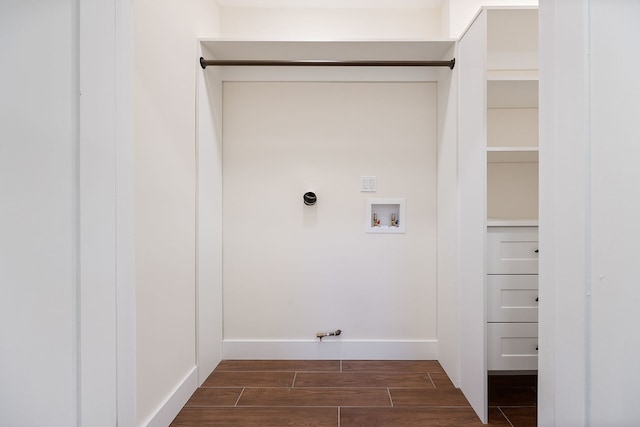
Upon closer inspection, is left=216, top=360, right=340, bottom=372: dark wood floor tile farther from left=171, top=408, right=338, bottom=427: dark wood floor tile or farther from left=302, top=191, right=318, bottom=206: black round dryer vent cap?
left=302, top=191, right=318, bottom=206: black round dryer vent cap

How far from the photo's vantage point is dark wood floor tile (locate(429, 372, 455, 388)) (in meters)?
2.01

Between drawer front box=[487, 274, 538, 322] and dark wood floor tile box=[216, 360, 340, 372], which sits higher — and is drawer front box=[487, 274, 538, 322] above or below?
above

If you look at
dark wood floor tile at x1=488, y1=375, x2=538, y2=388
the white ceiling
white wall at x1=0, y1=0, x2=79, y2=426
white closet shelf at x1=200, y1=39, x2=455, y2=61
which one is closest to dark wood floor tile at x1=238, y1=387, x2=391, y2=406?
dark wood floor tile at x1=488, y1=375, x2=538, y2=388

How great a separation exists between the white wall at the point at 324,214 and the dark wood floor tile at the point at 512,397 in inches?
22.0

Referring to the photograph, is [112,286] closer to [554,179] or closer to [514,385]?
[554,179]

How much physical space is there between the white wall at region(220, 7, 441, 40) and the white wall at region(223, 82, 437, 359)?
390 millimetres

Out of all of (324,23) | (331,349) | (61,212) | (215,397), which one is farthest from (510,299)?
(324,23)

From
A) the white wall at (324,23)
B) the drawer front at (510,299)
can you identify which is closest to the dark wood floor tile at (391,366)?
the drawer front at (510,299)

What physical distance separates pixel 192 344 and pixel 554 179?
195 cm

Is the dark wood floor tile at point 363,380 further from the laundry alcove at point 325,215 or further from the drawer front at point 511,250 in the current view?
the drawer front at point 511,250

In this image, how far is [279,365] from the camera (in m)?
2.29

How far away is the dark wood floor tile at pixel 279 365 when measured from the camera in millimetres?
2232

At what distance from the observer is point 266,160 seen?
2.41m

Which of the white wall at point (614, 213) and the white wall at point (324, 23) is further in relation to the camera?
the white wall at point (324, 23)
